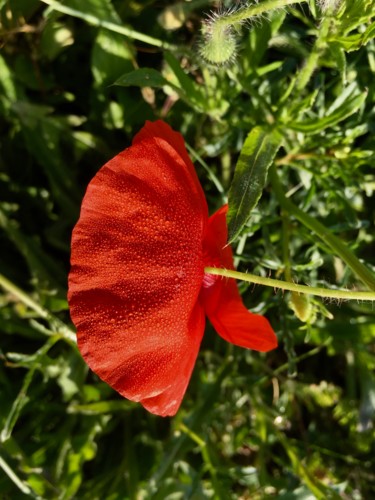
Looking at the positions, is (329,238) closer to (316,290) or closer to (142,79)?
(316,290)

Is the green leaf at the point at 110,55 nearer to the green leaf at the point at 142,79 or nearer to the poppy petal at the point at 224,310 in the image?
the green leaf at the point at 142,79

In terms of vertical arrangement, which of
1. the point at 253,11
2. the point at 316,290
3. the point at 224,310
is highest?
the point at 253,11

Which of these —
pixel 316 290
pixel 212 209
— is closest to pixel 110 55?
pixel 212 209

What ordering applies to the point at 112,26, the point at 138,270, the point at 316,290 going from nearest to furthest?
the point at 316,290 < the point at 138,270 < the point at 112,26

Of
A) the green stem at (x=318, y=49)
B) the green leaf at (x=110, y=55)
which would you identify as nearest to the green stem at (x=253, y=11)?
the green stem at (x=318, y=49)

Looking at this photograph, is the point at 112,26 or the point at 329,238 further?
the point at 112,26

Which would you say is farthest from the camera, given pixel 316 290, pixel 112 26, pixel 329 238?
pixel 112 26

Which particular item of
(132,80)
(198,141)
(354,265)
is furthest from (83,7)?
(354,265)
